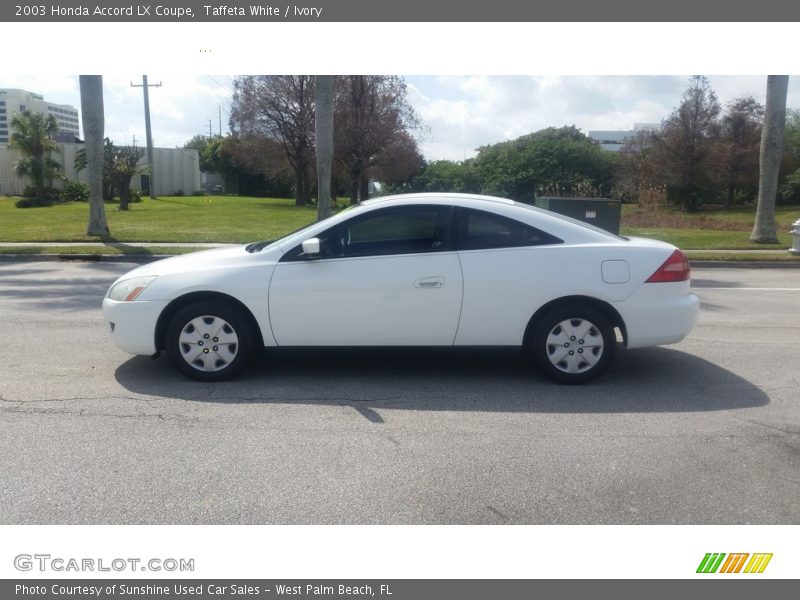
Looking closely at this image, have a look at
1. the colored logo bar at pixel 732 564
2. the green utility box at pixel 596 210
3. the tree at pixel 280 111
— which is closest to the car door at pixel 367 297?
the colored logo bar at pixel 732 564

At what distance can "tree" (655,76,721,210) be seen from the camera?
135 ft

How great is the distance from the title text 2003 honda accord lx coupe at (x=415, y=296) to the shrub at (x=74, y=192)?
1723 inches

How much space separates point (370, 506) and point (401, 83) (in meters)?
37.6

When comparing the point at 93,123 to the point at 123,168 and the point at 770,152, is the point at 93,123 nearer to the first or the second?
the point at 770,152

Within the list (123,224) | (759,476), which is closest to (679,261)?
(759,476)

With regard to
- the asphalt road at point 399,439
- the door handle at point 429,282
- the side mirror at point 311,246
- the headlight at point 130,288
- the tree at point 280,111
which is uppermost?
the tree at point 280,111

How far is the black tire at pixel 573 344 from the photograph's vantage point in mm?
5562

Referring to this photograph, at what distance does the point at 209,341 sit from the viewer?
5582mm

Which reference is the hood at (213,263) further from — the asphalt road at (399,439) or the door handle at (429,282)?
the door handle at (429,282)

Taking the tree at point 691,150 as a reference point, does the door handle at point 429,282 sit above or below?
below

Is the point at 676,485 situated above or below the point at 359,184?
below

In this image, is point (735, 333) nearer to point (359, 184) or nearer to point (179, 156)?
point (359, 184)

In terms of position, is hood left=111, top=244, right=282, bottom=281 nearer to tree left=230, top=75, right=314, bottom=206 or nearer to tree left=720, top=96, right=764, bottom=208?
tree left=230, top=75, right=314, bottom=206

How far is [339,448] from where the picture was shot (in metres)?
4.39
